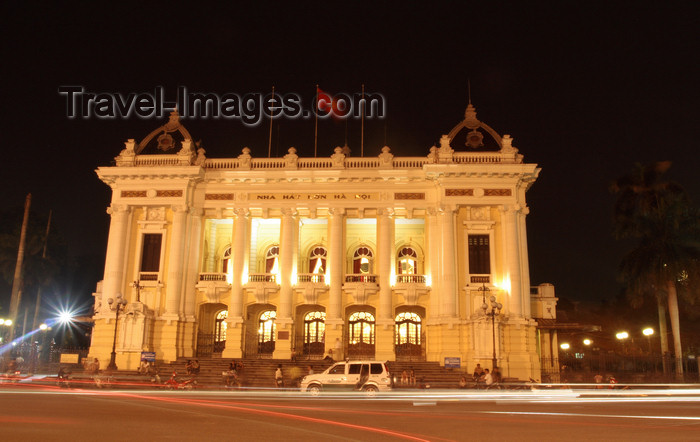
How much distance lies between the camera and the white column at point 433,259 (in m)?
34.9

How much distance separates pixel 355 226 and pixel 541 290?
12557 millimetres

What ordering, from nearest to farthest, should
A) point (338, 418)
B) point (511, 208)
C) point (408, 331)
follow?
point (338, 418) → point (511, 208) → point (408, 331)

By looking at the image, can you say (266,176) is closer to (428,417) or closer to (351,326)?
(351,326)

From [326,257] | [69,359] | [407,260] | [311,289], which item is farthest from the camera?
[407,260]

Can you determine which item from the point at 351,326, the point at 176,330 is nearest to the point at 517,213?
the point at 351,326

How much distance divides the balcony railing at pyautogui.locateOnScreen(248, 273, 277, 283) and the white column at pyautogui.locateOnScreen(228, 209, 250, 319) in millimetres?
615

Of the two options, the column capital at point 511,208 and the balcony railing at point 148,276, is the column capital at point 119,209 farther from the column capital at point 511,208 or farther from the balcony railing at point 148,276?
the column capital at point 511,208

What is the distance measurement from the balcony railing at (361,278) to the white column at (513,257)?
8042 millimetres

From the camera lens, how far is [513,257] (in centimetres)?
3425

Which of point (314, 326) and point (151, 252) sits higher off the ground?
point (151, 252)

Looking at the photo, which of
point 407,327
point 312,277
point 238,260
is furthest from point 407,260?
point 238,260

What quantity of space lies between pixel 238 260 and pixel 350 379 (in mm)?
15501

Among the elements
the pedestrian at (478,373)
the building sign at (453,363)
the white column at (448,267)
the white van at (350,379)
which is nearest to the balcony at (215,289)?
the white column at (448,267)

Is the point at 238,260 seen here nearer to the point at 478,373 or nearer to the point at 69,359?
the point at 69,359
